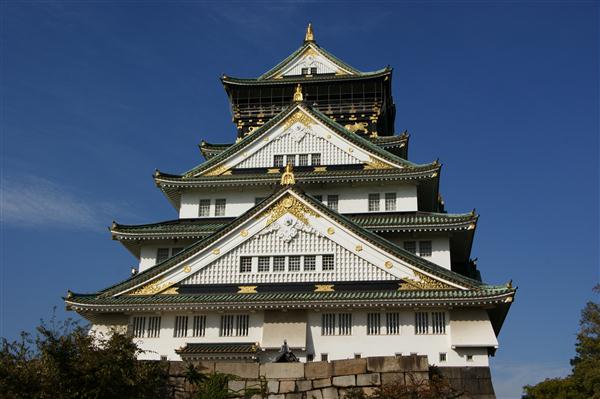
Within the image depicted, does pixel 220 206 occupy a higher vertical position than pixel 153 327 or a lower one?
higher

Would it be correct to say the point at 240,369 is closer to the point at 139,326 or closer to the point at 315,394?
the point at 315,394

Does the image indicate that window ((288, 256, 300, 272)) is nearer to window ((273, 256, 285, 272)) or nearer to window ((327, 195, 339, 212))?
window ((273, 256, 285, 272))

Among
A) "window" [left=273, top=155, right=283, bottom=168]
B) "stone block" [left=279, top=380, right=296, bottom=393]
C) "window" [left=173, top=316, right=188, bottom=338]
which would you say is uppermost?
"window" [left=273, top=155, right=283, bottom=168]

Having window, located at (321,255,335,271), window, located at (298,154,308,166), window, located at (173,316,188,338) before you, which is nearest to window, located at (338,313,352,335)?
window, located at (321,255,335,271)

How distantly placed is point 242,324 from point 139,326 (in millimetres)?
4618

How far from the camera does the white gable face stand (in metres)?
38.2

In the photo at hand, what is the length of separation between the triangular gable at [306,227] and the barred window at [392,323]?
56.2 inches

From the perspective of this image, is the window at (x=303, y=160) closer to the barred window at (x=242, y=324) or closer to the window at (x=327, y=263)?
the window at (x=327, y=263)

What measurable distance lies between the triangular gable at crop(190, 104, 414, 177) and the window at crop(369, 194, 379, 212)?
5.39 feet

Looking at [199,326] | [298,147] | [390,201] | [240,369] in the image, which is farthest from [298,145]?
[240,369]

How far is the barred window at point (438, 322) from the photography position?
95.7 feet

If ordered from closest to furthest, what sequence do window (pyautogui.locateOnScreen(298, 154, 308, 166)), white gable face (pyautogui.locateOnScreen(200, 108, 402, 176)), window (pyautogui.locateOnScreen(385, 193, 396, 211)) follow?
1. window (pyautogui.locateOnScreen(385, 193, 396, 211))
2. white gable face (pyautogui.locateOnScreen(200, 108, 402, 176))
3. window (pyautogui.locateOnScreen(298, 154, 308, 166))

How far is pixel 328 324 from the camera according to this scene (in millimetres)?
29891

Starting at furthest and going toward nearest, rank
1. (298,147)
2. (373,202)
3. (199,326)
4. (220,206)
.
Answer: (298,147)
(220,206)
(373,202)
(199,326)
